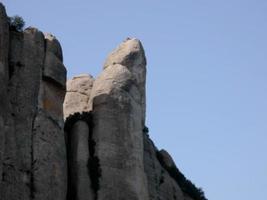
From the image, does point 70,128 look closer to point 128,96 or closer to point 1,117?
point 128,96

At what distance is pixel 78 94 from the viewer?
4800cm

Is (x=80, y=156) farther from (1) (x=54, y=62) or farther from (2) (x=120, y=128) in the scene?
(1) (x=54, y=62)

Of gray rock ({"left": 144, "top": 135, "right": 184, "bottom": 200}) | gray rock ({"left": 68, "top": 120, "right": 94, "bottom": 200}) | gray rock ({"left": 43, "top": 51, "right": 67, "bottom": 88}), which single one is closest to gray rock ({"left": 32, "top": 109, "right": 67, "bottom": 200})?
gray rock ({"left": 68, "top": 120, "right": 94, "bottom": 200})

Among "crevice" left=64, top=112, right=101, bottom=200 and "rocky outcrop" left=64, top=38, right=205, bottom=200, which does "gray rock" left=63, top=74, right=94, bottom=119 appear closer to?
"rocky outcrop" left=64, top=38, right=205, bottom=200

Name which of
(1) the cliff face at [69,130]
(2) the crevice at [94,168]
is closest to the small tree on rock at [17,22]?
(1) the cliff face at [69,130]

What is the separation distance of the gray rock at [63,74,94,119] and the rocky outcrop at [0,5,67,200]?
4712 mm

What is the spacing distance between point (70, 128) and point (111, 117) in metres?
2.09

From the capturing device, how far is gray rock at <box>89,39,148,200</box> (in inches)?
1623

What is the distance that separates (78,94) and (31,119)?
932 centimetres

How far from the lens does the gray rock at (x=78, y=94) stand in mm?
46594

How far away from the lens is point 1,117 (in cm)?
3628

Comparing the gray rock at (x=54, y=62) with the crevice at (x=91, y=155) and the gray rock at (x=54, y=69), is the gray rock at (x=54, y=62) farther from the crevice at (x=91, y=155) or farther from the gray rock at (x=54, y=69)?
the crevice at (x=91, y=155)

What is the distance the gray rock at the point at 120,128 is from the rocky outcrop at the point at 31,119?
8.24 ft

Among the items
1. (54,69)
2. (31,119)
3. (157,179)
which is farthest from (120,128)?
(31,119)
